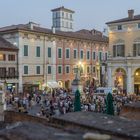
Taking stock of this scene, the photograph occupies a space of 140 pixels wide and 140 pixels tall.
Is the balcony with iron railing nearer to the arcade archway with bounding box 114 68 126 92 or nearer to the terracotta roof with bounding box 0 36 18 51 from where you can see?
the terracotta roof with bounding box 0 36 18 51

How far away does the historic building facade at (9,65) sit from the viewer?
152ft

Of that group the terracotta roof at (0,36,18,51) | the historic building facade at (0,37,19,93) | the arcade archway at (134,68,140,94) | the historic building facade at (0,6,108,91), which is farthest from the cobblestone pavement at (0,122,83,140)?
the historic building facade at (0,6,108,91)

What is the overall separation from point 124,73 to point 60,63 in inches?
519

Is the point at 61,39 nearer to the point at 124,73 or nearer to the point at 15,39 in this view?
the point at 15,39

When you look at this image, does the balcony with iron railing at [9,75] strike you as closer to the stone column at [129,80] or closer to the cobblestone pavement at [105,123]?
the stone column at [129,80]

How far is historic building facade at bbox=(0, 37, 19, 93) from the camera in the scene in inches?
1828

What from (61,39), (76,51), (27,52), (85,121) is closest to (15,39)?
(27,52)

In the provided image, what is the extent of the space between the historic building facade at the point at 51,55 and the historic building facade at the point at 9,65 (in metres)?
0.83

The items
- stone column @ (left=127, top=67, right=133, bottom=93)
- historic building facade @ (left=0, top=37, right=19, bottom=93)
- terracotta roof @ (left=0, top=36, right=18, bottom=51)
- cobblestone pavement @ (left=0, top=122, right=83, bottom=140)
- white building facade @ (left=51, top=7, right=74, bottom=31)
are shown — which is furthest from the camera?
white building facade @ (left=51, top=7, right=74, bottom=31)

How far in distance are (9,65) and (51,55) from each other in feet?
28.5

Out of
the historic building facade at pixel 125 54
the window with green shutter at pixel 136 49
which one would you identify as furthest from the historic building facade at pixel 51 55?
the window with green shutter at pixel 136 49

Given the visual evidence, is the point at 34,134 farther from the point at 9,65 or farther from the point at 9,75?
the point at 9,65

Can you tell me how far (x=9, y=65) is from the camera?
47656mm

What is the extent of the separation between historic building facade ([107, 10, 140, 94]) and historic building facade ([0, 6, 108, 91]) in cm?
925
